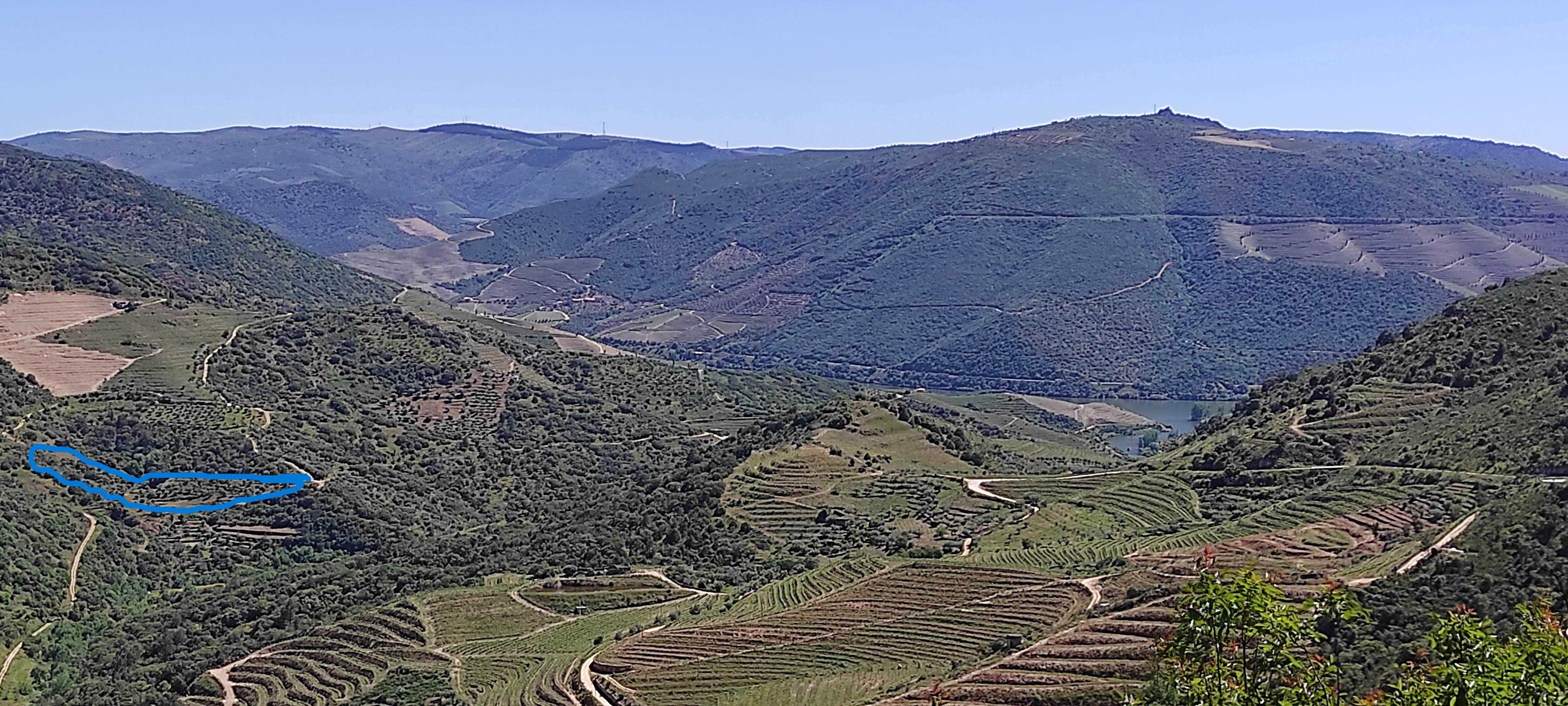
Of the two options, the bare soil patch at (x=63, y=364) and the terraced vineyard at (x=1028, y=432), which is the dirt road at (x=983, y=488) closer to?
the terraced vineyard at (x=1028, y=432)

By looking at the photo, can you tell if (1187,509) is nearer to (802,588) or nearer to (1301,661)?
(802,588)

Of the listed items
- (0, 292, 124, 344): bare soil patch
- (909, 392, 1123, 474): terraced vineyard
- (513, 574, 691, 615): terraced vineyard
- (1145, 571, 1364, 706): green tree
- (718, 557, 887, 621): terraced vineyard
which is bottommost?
(909, 392, 1123, 474): terraced vineyard

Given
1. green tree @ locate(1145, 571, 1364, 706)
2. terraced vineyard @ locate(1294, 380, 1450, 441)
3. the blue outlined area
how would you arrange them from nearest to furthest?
green tree @ locate(1145, 571, 1364, 706), terraced vineyard @ locate(1294, 380, 1450, 441), the blue outlined area

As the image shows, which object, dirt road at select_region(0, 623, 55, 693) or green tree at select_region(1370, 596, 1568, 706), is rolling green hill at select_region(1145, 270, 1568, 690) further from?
dirt road at select_region(0, 623, 55, 693)

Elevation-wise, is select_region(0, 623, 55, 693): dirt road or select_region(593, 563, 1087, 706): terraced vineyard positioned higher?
select_region(593, 563, 1087, 706): terraced vineyard

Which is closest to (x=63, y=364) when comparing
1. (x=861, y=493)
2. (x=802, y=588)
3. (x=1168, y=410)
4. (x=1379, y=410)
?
(x=861, y=493)

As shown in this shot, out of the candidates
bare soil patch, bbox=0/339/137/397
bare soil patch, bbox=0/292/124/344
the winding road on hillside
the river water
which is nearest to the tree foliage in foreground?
bare soil patch, bbox=0/339/137/397

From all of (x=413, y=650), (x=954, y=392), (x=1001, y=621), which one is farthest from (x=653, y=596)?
(x=954, y=392)

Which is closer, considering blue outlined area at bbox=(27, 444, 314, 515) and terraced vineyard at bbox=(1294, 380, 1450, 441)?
terraced vineyard at bbox=(1294, 380, 1450, 441)
